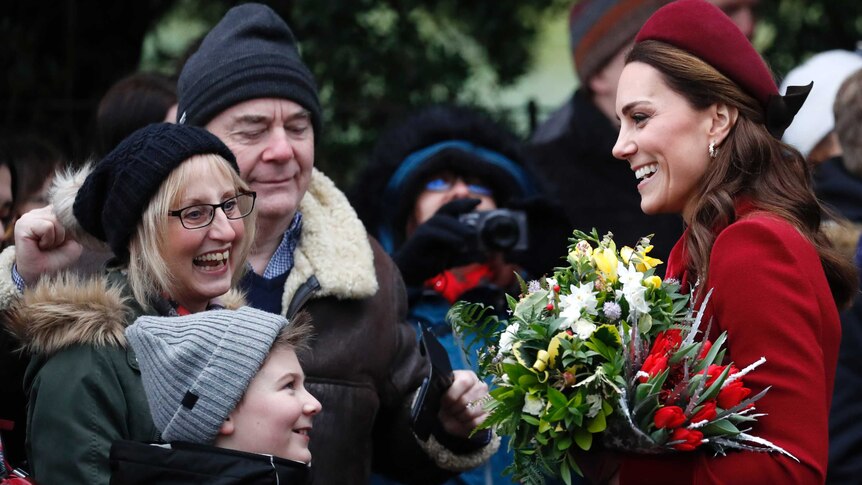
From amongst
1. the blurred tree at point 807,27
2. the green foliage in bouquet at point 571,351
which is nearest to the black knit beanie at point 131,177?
the green foliage in bouquet at point 571,351

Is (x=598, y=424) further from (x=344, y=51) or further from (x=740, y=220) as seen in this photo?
(x=344, y=51)

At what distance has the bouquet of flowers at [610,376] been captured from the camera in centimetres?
251

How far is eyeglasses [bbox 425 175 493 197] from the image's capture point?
4754mm

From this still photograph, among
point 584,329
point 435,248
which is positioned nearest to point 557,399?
point 584,329

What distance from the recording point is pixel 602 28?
211 inches

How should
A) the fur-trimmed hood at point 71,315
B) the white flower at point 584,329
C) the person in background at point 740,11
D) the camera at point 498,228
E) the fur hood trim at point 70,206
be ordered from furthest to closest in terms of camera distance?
the person in background at point 740,11 → the camera at point 498,228 → the fur hood trim at point 70,206 → the fur-trimmed hood at point 71,315 → the white flower at point 584,329

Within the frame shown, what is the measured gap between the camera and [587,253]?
280 centimetres

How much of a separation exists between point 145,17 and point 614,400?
5221 millimetres

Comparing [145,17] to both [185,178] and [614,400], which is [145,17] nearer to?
[185,178]

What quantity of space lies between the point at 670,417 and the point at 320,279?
4.67 feet

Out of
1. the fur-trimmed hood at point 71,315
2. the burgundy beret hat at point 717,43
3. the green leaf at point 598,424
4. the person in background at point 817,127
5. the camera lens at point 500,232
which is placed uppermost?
the burgundy beret hat at point 717,43

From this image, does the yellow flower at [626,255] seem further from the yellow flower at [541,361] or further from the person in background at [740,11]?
the person in background at [740,11]

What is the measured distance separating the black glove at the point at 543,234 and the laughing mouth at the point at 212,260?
5.72 ft

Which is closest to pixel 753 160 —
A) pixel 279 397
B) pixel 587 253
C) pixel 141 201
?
pixel 587 253
